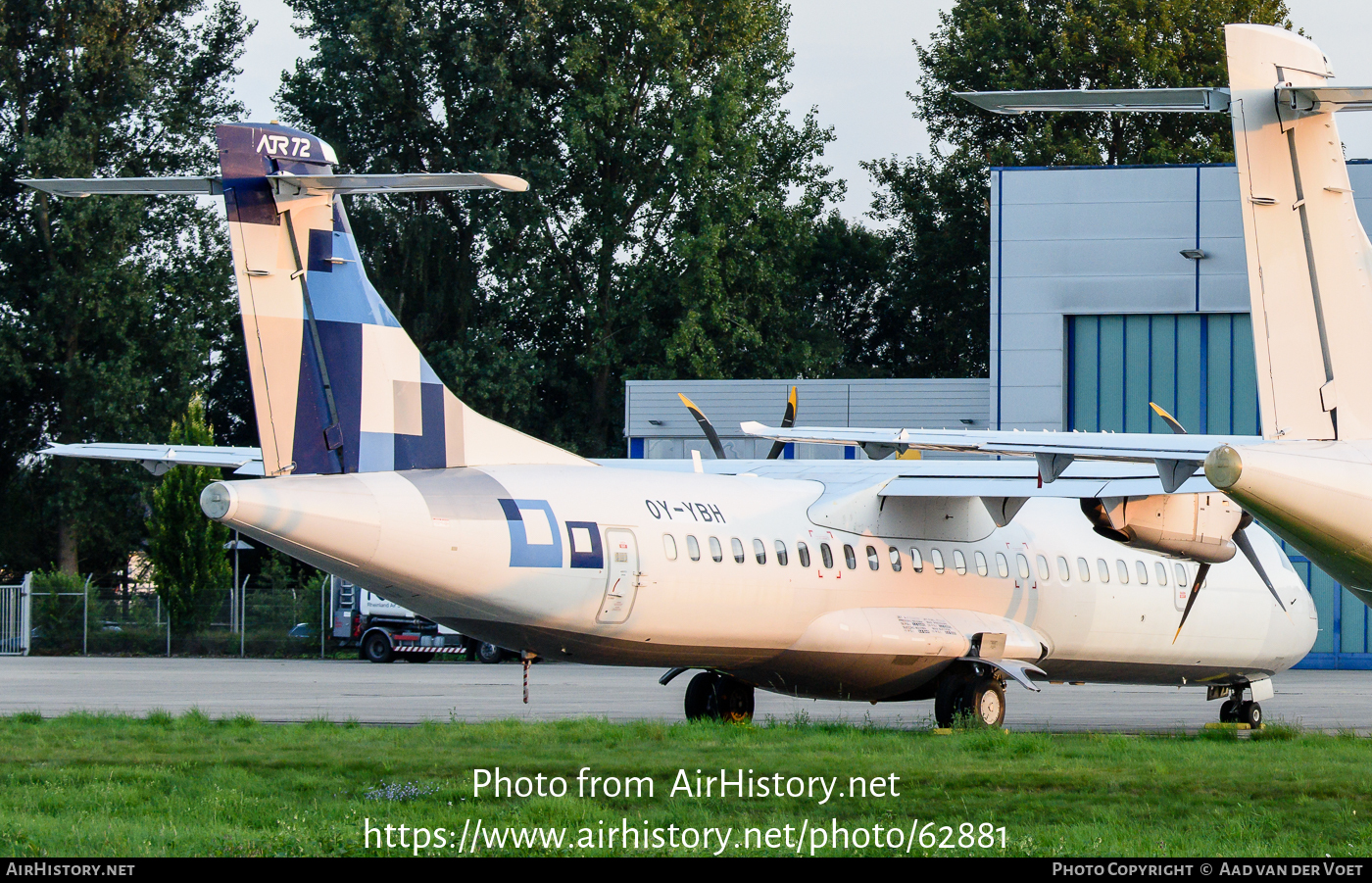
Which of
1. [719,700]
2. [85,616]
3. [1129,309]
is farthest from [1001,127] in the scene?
[719,700]

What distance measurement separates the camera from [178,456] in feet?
58.6

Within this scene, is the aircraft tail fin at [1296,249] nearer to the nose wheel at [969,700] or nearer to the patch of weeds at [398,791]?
the patch of weeds at [398,791]

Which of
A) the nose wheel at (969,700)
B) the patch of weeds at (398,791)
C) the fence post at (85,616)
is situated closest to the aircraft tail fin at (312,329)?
the patch of weeds at (398,791)

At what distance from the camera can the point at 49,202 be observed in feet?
153

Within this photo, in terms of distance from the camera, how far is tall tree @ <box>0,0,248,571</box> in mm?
44875

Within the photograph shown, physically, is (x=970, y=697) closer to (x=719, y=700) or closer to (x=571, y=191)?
(x=719, y=700)

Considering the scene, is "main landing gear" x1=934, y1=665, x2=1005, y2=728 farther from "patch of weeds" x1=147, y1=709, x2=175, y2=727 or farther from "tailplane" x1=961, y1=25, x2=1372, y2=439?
"patch of weeds" x1=147, y1=709, x2=175, y2=727

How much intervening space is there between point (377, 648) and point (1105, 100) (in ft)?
91.7

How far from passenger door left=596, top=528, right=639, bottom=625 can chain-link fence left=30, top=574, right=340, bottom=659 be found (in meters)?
25.3

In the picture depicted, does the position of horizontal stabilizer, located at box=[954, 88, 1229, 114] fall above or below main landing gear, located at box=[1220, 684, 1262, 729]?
above

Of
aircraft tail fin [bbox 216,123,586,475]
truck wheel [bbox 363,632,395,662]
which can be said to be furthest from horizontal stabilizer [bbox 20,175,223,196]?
truck wheel [bbox 363,632,395,662]

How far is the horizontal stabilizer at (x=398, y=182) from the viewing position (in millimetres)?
11367

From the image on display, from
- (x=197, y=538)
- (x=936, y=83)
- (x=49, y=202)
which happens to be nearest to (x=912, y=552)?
(x=197, y=538)

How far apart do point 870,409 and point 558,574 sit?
2514 cm
